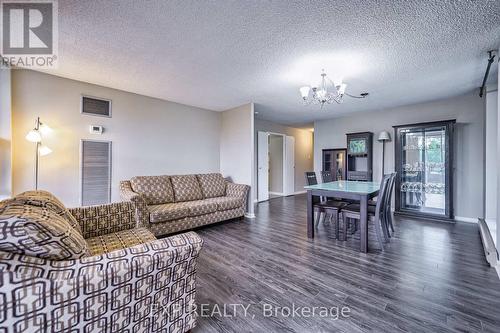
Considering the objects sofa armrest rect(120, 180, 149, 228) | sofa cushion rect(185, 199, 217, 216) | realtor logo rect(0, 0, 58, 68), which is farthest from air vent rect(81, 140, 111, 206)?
sofa cushion rect(185, 199, 217, 216)

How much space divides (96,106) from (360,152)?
18.2ft

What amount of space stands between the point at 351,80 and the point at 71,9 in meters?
3.42

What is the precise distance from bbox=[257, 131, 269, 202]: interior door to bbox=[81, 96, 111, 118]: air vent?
375 centimetres

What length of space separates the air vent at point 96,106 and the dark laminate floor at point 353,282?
2.68 m

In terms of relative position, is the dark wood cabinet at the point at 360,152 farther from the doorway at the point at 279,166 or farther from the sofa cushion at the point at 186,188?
the sofa cushion at the point at 186,188

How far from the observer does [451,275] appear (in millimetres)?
2098

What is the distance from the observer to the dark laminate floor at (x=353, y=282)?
151cm

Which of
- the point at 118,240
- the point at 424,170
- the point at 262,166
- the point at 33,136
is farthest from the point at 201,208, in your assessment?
the point at 424,170

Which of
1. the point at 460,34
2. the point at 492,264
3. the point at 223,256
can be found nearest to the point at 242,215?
the point at 223,256

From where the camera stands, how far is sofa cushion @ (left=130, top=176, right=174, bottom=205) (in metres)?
3.53

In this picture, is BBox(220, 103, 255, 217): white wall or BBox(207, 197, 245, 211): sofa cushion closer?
BBox(207, 197, 245, 211): sofa cushion

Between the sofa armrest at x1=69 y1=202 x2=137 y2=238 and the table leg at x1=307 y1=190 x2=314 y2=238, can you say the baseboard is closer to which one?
the table leg at x1=307 y1=190 x2=314 y2=238

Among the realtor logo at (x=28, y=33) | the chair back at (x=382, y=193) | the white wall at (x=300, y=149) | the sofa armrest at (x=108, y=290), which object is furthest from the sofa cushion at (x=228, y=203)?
the white wall at (x=300, y=149)

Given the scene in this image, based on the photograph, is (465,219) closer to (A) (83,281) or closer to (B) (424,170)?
(B) (424,170)
